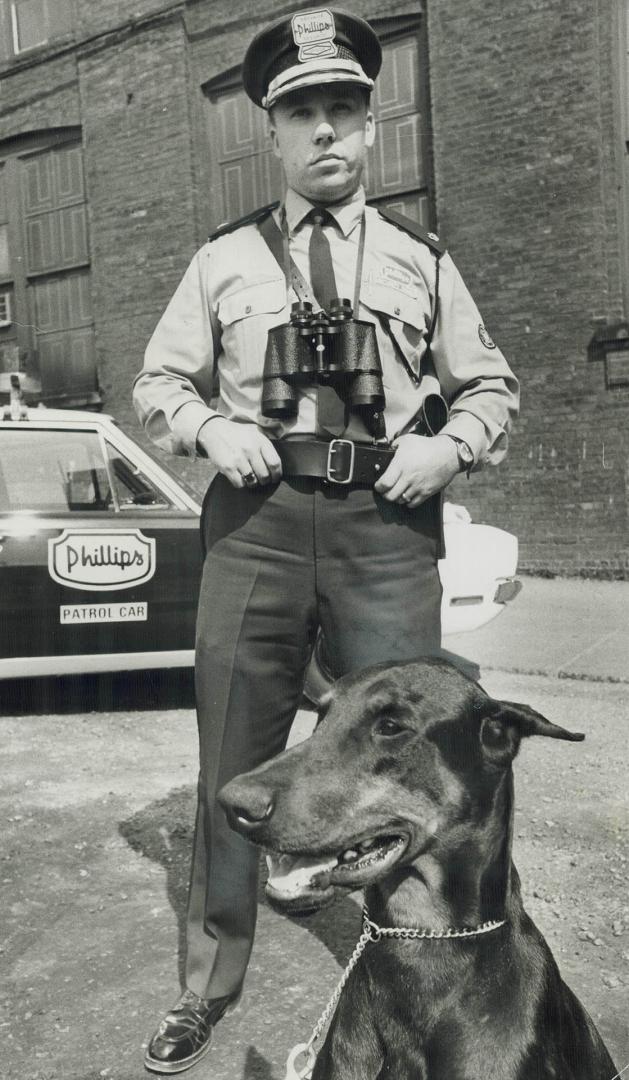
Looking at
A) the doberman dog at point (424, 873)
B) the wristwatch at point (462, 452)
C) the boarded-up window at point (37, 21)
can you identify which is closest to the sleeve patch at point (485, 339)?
the wristwatch at point (462, 452)

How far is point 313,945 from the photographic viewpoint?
3070 millimetres

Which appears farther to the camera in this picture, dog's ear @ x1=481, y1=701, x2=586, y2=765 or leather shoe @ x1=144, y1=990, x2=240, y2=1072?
leather shoe @ x1=144, y1=990, x2=240, y2=1072

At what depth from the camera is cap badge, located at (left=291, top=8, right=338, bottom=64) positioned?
2398 mm

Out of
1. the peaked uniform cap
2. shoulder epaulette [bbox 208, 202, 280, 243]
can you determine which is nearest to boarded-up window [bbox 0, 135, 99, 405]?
shoulder epaulette [bbox 208, 202, 280, 243]

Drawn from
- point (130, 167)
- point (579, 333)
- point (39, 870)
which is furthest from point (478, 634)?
point (130, 167)

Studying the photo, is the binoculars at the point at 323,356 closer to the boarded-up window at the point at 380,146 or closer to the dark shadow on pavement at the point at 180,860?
the dark shadow on pavement at the point at 180,860

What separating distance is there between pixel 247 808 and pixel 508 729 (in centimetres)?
54

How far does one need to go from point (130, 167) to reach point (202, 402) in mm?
10847

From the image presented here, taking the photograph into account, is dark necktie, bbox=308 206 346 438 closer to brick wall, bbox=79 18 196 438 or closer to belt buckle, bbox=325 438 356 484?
belt buckle, bbox=325 438 356 484

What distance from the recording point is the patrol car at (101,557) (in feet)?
18.1

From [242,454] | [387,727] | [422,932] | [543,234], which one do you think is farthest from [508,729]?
[543,234]

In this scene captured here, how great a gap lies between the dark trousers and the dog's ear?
0.39 meters

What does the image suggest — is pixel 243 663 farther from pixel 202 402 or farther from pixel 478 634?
pixel 478 634

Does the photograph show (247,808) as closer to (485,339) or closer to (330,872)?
(330,872)
